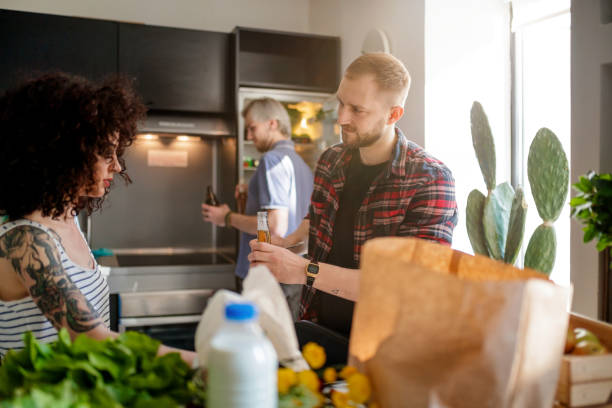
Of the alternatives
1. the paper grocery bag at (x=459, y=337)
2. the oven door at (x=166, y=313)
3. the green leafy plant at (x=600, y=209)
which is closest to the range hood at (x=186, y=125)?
the oven door at (x=166, y=313)

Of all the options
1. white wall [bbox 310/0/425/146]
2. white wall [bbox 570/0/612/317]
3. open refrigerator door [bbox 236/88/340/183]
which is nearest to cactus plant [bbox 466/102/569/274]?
white wall [bbox 570/0/612/317]

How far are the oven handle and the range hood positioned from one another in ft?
3.69

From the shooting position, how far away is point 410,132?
7.97ft

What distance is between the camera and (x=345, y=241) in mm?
1560

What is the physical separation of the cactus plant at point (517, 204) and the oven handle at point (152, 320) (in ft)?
5.91

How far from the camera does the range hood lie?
3.22m

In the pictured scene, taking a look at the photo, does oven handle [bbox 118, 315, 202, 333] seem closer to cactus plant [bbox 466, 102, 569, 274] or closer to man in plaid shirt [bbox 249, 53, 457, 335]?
man in plaid shirt [bbox 249, 53, 457, 335]

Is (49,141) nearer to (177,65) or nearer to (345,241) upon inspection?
(345,241)

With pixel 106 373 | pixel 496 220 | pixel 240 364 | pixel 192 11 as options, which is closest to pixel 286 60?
pixel 192 11

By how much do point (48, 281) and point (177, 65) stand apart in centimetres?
244

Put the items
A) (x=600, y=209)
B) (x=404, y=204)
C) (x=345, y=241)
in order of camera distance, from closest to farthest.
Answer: (x=600, y=209)
(x=404, y=204)
(x=345, y=241)

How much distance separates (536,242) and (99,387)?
1.32 m

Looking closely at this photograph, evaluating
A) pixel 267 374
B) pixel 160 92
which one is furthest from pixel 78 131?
pixel 160 92

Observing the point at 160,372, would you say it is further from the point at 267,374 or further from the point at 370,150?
the point at 370,150
